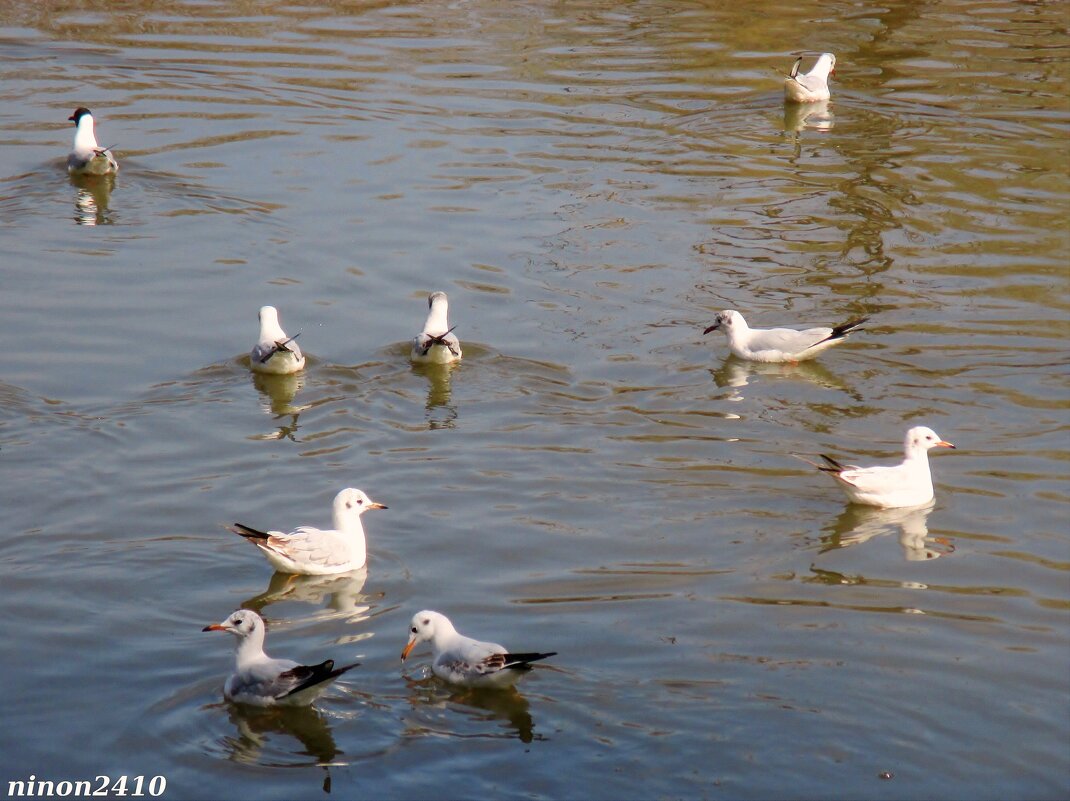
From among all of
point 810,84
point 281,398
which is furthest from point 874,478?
point 810,84

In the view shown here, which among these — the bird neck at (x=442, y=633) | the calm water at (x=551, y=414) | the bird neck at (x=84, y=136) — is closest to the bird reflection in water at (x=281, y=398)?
the calm water at (x=551, y=414)

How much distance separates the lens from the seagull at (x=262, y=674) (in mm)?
8008

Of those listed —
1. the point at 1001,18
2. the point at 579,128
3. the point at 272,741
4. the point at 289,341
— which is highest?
the point at 1001,18

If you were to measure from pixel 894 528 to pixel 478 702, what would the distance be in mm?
3753

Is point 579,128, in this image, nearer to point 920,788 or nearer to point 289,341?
point 289,341

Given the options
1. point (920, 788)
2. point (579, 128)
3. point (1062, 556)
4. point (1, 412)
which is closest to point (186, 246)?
point (1, 412)

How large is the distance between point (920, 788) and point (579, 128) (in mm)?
14992

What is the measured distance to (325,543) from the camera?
32.3 ft

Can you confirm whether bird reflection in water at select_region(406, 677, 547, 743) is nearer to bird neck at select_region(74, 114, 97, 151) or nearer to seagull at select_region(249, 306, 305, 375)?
seagull at select_region(249, 306, 305, 375)

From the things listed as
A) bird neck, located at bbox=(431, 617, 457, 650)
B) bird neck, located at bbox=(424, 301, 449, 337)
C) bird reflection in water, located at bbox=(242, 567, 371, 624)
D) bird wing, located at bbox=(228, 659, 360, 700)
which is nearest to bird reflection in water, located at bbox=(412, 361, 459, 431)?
bird neck, located at bbox=(424, 301, 449, 337)

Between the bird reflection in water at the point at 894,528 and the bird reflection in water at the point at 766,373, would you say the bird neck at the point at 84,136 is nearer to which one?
the bird reflection in water at the point at 766,373

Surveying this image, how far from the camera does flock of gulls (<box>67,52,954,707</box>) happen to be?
321 inches

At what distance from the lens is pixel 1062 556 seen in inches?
388

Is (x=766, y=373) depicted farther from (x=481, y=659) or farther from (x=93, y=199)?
(x=93, y=199)
